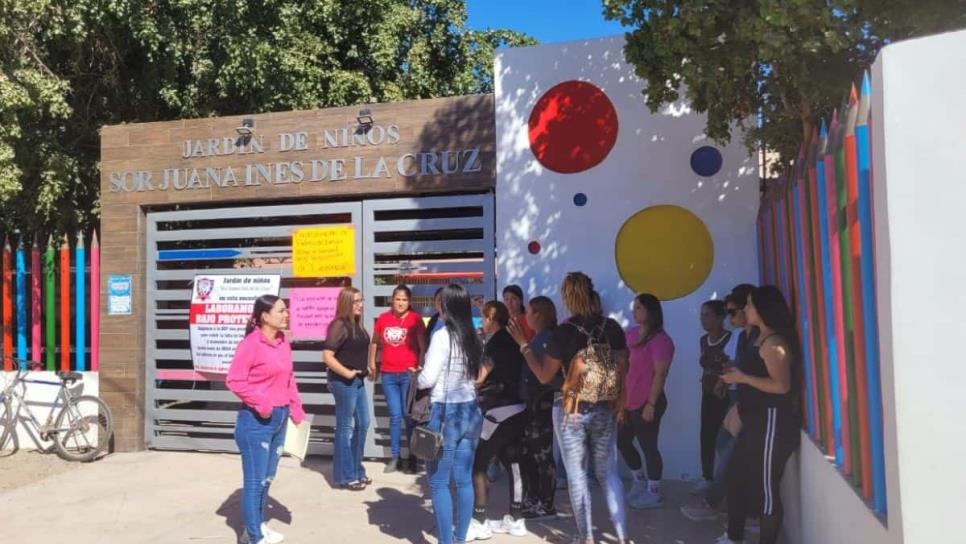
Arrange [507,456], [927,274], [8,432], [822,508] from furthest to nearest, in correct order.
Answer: [8,432] < [507,456] < [822,508] < [927,274]

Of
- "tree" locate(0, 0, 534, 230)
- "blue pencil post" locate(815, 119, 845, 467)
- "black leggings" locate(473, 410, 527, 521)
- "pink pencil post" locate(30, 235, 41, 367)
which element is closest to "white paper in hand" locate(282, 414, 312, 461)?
"black leggings" locate(473, 410, 527, 521)

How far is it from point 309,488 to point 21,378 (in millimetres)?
4157

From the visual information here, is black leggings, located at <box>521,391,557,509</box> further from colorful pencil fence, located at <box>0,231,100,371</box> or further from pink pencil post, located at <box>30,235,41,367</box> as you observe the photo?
pink pencil post, located at <box>30,235,41,367</box>

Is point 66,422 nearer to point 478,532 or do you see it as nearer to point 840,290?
point 478,532

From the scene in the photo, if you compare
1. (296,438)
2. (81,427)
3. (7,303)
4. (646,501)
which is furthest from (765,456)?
(7,303)

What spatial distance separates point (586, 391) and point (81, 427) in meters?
6.32

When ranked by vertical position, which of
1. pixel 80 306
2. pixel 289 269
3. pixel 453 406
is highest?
pixel 289 269

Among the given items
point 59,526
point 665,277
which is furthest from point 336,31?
point 59,526

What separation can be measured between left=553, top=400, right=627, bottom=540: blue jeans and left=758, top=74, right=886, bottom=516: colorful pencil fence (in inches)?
47.0

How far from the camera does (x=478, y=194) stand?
26.7ft

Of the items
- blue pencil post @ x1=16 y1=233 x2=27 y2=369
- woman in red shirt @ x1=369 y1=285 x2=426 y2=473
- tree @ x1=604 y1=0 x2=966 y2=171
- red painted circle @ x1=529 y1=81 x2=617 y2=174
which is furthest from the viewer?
blue pencil post @ x1=16 y1=233 x2=27 y2=369

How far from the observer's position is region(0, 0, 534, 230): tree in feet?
34.4

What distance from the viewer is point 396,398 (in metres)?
7.55

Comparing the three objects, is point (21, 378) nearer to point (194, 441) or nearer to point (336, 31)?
point (194, 441)
